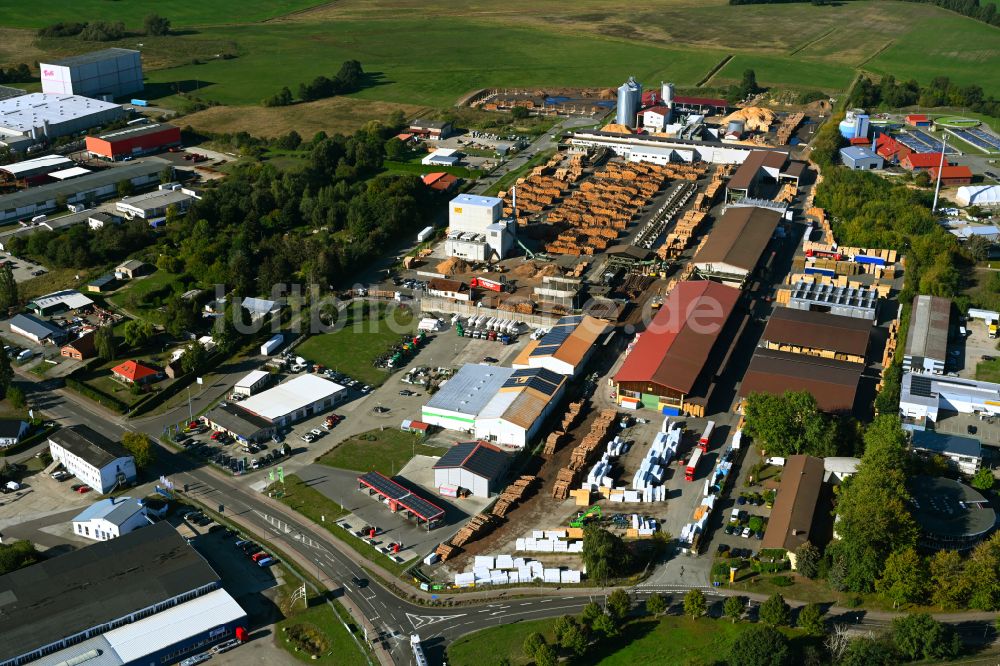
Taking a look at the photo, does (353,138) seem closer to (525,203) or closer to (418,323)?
(525,203)

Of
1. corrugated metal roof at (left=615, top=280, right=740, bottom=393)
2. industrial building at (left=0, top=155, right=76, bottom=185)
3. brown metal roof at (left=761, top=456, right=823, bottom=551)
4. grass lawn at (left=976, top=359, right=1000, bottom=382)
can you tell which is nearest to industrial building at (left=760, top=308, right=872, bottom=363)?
corrugated metal roof at (left=615, top=280, right=740, bottom=393)

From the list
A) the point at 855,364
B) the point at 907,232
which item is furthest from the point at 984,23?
the point at 855,364

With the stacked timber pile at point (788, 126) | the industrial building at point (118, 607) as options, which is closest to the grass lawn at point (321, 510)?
→ the industrial building at point (118, 607)

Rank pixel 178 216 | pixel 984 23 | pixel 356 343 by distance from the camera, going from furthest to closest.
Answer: pixel 984 23 → pixel 178 216 → pixel 356 343

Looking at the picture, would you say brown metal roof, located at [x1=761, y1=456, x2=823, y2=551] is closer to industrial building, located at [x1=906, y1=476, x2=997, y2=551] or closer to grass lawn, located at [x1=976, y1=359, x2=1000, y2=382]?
industrial building, located at [x1=906, y1=476, x2=997, y2=551]

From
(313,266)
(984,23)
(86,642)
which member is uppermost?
(984,23)

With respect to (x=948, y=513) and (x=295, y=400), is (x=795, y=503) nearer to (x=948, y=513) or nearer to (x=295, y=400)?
(x=948, y=513)

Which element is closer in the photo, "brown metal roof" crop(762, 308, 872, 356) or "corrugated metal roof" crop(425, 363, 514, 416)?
"corrugated metal roof" crop(425, 363, 514, 416)
